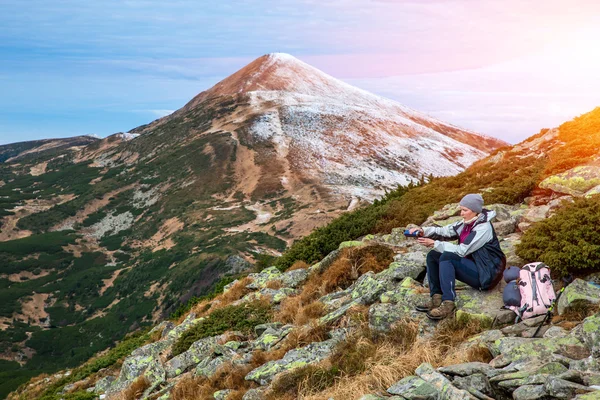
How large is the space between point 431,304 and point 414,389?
2.80 meters

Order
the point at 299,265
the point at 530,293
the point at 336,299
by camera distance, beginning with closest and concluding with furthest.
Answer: the point at 530,293, the point at 336,299, the point at 299,265

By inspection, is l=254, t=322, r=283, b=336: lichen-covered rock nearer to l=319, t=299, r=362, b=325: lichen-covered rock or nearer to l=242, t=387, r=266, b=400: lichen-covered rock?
l=319, t=299, r=362, b=325: lichen-covered rock

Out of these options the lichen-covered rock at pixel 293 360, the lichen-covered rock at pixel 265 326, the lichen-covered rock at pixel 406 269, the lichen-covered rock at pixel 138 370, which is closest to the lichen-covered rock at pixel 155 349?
the lichen-covered rock at pixel 138 370

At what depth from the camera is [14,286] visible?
329 feet

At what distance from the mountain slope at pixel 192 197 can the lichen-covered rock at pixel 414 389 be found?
2591 inches

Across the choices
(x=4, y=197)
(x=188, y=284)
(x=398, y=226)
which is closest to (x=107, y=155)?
(x=4, y=197)

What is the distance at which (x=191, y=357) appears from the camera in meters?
11.1

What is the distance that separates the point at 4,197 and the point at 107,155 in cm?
3937

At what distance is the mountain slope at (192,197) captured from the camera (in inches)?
3206

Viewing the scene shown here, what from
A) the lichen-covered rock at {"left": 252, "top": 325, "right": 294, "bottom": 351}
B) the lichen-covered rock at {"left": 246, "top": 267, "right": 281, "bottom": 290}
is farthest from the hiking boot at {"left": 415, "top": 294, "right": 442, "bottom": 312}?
the lichen-covered rock at {"left": 246, "top": 267, "right": 281, "bottom": 290}

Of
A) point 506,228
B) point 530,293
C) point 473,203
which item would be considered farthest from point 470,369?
point 506,228

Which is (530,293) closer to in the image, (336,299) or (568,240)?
(568,240)

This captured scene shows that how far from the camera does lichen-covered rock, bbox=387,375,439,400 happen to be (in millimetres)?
5391

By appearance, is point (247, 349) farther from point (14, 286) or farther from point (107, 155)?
point (107, 155)
